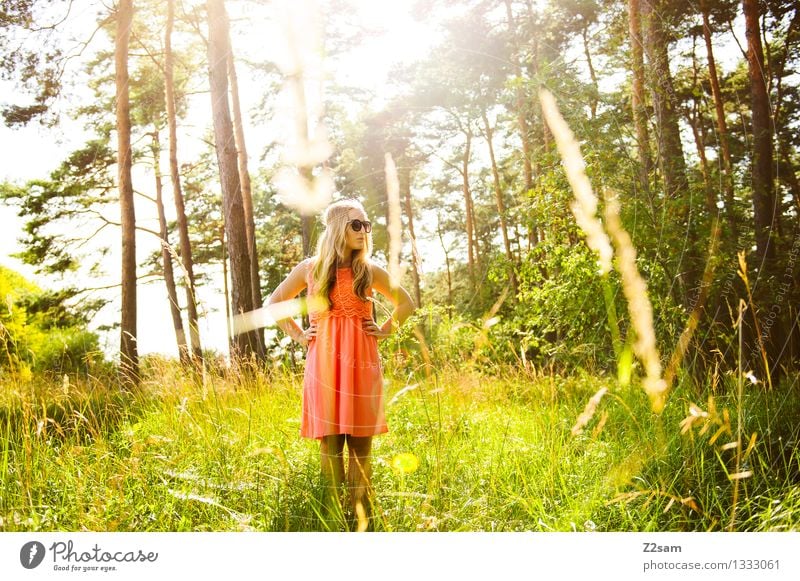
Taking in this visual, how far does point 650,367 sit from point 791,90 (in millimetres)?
1827

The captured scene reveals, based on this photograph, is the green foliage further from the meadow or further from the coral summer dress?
the coral summer dress

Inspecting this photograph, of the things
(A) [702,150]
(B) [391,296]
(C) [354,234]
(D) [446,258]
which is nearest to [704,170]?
(A) [702,150]

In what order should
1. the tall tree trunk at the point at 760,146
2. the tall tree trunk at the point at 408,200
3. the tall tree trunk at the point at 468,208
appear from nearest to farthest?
the tall tree trunk at the point at 408,200 → the tall tree trunk at the point at 760,146 → the tall tree trunk at the point at 468,208

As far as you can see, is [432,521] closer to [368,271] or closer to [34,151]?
[368,271]

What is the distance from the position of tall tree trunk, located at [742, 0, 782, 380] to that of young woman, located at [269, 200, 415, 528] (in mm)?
2332

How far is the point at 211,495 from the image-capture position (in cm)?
238

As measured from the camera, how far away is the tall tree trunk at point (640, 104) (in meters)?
3.44

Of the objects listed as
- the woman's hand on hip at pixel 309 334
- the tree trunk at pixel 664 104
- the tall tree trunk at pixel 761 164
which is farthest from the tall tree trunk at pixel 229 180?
the tall tree trunk at pixel 761 164

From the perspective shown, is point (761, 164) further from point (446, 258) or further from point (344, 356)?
point (344, 356)

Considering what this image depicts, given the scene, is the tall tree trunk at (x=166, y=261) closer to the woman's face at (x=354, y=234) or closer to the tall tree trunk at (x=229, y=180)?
the tall tree trunk at (x=229, y=180)

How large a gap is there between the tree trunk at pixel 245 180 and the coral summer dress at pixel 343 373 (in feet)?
6.59

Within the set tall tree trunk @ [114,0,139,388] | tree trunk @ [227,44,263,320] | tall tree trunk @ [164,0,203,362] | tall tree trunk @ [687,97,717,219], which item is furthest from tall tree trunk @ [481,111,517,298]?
tall tree trunk @ [114,0,139,388]

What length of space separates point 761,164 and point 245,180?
355cm

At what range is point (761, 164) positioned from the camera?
3.32 meters
